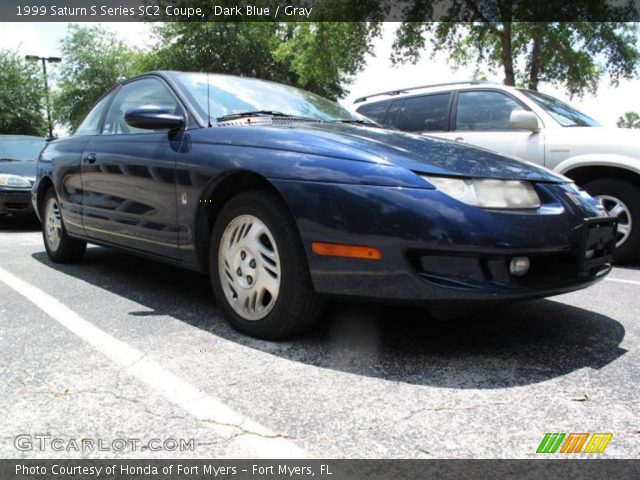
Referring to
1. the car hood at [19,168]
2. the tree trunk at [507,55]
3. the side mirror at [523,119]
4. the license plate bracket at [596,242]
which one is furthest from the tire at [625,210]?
the tree trunk at [507,55]

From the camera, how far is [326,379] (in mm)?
2287

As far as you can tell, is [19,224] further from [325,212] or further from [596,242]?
[596,242]

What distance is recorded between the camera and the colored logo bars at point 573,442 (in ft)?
5.70

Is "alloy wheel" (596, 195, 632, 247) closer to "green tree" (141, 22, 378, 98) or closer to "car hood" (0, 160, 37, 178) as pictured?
"car hood" (0, 160, 37, 178)

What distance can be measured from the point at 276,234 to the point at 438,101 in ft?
13.5

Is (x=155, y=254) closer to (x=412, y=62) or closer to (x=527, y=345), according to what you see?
(x=527, y=345)

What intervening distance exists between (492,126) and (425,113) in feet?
2.57

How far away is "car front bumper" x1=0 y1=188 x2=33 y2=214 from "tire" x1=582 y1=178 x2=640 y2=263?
733cm

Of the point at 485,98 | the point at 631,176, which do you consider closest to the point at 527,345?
the point at 631,176

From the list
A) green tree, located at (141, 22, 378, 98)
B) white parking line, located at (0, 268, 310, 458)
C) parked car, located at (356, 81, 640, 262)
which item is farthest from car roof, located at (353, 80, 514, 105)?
green tree, located at (141, 22, 378, 98)

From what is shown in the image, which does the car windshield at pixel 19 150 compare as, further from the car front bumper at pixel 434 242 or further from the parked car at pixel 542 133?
the car front bumper at pixel 434 242

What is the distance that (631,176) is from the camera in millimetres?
5121

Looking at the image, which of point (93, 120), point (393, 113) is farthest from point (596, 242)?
point (393, 113)

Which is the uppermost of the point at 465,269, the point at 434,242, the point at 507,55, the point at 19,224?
the point at 507,55
